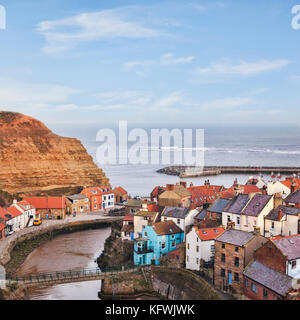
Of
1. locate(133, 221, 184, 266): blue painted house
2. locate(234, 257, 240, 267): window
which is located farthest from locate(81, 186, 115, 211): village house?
locate(234, 257, 240, 267): window

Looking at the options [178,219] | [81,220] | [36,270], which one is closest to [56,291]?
[36,270]

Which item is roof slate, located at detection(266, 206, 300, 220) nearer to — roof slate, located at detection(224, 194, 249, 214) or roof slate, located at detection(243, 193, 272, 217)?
roof slate, located at detection(243, 193, 272, 217)

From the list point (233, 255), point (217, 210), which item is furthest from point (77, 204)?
point (233, 255)

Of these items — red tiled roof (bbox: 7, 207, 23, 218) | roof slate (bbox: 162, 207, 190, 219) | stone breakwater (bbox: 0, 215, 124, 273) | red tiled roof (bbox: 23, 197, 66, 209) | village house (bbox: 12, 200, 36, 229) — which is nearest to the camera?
roof slate (bbox: 162, 207, 190, 219)

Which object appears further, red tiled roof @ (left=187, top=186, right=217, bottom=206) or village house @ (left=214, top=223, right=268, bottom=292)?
red tiled roof @ (left=187, top=186, right=217, bottom=206)

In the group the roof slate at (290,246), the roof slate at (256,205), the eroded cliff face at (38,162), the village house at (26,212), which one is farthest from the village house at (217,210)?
the eroded cliff face at (38,162)

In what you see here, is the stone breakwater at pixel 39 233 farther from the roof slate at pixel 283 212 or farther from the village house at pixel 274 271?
the roof slate at pixel 283 212

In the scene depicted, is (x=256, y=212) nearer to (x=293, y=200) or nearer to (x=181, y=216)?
(x=293, y=200)
